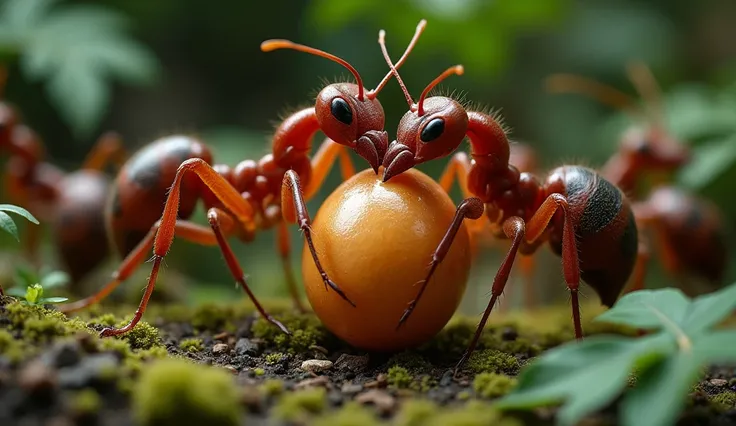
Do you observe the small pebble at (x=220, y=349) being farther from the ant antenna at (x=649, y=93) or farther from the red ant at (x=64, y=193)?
the ant antenna at (x=649, y=93)

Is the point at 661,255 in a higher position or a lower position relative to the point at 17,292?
higher

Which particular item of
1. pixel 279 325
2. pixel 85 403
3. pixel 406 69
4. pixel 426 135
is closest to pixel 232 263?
pixel 279 325

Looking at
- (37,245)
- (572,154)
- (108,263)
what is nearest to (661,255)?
(572,154)

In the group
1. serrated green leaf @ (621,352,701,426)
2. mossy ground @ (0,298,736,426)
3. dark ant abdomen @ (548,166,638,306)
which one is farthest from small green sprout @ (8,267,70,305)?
dark ant abdomen @ (548,166,638,306)

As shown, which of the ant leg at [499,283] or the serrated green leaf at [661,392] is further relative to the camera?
the ant leg at [499,283]

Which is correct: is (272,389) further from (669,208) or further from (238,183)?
(669,208)

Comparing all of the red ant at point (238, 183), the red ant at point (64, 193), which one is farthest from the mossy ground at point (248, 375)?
the red ant at point (64, 193)

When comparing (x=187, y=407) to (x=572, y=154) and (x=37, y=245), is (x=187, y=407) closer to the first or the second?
(x=37, y=245)
